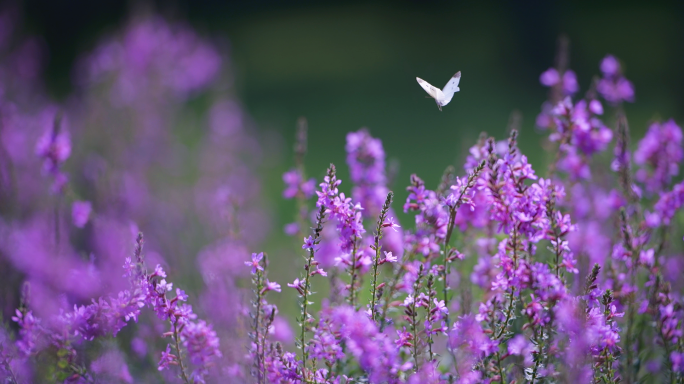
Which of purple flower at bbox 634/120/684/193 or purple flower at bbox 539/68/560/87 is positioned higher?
purple flower at bbox 539/68/560/87

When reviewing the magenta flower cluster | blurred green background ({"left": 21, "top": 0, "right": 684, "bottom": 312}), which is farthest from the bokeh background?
the magenta flower cluster

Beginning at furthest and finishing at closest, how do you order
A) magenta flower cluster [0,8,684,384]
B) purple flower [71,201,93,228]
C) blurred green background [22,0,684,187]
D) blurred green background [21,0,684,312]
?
blurred green background [22,0,684,187]
blurred green background [21,0,684,312]
purple flower [71,201,93,228]
magenta flower cluster [0,8,684,384]

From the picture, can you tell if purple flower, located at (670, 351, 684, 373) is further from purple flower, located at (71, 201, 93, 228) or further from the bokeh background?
the bokeh background

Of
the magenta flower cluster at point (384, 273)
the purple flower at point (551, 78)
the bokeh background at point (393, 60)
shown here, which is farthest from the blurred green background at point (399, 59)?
the purple flower at point (551, 78)

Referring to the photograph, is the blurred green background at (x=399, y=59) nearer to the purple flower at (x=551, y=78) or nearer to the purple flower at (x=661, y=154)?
the purple flower at (x=551, y=78)

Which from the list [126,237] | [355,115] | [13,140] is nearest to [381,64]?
[355,115]

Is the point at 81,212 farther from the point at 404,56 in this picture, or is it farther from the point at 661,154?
the point at 404,56
